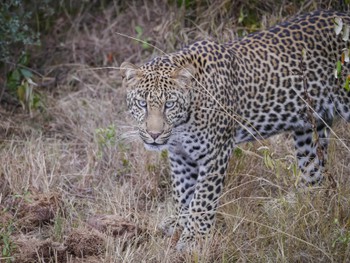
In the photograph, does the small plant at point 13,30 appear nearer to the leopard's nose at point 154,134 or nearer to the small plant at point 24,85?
A: the small plant at point 24,85

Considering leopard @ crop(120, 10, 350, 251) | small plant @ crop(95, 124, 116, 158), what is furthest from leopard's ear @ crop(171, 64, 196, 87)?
small plant @ crop(95, 124, 116, 158)

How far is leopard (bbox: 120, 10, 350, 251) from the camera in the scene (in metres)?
6.94

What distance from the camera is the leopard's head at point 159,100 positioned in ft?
22.4

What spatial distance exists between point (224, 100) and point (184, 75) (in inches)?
20.3

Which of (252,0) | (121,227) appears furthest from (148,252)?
(252,0)

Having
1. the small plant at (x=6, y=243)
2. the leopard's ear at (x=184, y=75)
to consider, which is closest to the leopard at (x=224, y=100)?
the leopard's ear at (x=184, y=75)

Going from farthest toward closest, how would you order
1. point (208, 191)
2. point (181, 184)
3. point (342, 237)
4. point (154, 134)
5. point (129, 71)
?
point (181, 184)
point (208, 191)
point (129, 71)
point (154, 134)
point (342, 237)

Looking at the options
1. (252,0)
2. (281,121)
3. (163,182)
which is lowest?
(163,182)

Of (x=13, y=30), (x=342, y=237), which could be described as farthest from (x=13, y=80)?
(x=342, y=237)

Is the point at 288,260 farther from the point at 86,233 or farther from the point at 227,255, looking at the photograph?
the point at 86,233

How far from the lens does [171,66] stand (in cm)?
705

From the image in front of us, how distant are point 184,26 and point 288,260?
185 inches

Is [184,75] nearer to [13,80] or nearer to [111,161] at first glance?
[111,161]

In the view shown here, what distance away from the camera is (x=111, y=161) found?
8.55 metres
